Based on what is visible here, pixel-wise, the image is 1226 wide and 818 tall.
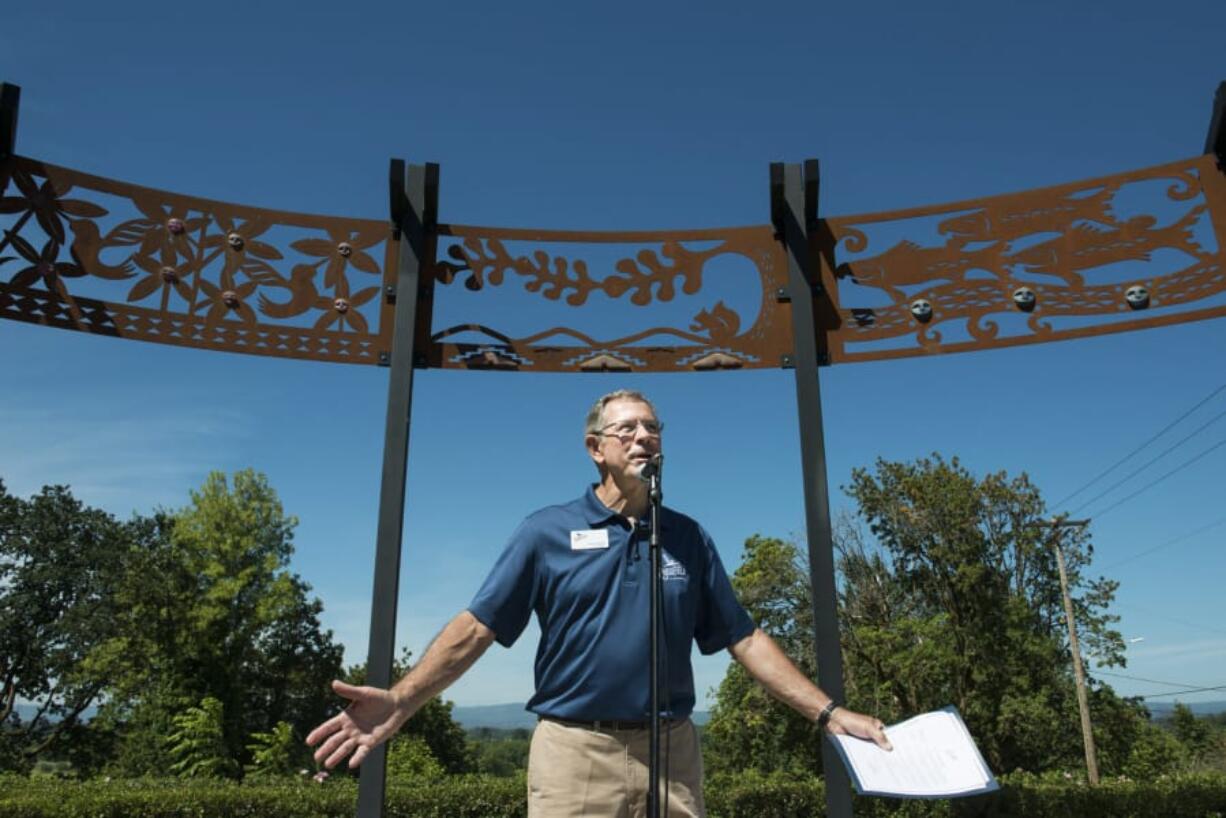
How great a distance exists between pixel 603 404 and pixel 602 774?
3.03ft

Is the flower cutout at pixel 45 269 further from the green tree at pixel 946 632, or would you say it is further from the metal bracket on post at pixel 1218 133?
the green tree at pixel 946 632

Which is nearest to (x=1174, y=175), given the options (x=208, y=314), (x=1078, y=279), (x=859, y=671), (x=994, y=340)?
(x=1078, y=279)

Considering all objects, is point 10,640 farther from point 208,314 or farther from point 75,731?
point 208,314

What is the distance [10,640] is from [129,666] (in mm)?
5001

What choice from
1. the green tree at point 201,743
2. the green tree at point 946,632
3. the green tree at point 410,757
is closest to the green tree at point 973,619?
the green tree at point 946,632

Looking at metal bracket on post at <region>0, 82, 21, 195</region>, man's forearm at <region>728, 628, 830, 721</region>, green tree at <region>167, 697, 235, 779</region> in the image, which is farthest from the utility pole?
green tree at <region>167, 697, 235, 779</region>

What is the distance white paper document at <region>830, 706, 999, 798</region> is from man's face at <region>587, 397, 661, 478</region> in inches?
32.0

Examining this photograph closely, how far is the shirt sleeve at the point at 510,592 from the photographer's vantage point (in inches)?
88.7

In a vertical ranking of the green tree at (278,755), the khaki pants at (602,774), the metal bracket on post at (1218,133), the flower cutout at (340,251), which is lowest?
the green tree at (278,755)

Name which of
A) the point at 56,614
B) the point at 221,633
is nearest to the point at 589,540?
the point at 221,633

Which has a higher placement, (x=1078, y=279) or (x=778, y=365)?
(x=1078, y=279)

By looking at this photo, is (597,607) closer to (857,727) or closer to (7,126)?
(857,727)

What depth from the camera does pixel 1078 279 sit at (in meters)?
3.44

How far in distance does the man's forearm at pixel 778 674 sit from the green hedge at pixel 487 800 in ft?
23.8
